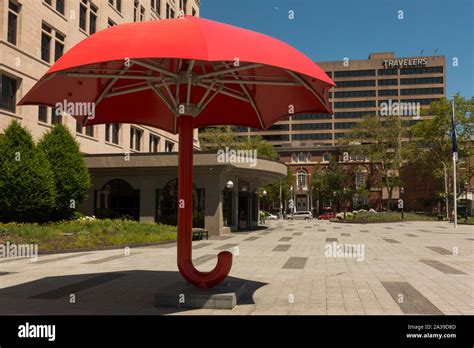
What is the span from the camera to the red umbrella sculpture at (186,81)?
18.6ft

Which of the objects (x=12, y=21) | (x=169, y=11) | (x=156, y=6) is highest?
(x=169, y=11)

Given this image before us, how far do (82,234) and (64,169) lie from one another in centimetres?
656

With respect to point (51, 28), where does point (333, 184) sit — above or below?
below

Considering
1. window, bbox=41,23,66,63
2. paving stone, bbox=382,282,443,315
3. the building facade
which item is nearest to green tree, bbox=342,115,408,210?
the building facade

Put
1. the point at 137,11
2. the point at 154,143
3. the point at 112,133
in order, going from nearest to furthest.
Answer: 1. the point at 112,133
2. the point at 137,11
3. the point at 154,143

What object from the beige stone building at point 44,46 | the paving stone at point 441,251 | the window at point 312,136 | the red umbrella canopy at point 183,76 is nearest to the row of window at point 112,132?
the beige stone building at point 44,46

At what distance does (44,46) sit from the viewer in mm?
28219

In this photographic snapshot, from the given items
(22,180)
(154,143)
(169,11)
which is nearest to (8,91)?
(22,180)

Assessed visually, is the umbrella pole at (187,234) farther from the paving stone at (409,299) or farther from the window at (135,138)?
the window at (135,138)

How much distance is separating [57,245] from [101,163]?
1160 centimetres

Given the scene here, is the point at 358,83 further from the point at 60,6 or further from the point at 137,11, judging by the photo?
the point at 60,6

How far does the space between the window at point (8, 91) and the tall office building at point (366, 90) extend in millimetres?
84231
